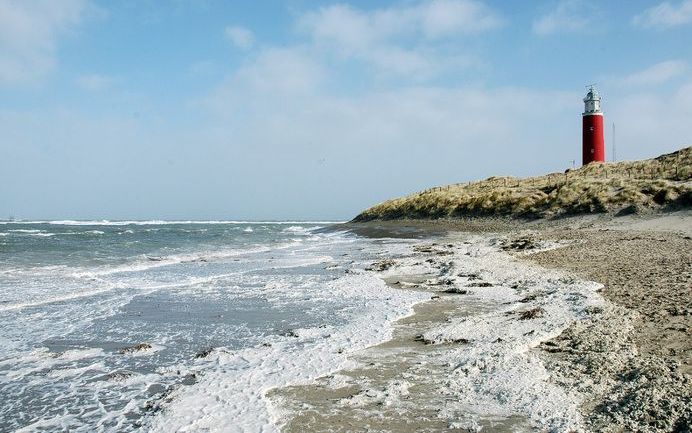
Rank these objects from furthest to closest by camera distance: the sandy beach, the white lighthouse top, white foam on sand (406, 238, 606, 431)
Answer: the white lighthouse top, white foam on sand (406, 238, 606, 431), the sandy beach

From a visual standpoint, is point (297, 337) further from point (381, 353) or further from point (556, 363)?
point (556, 363)

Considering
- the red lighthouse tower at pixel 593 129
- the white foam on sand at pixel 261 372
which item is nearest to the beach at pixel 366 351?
the white foam on sand at pixel 261 372

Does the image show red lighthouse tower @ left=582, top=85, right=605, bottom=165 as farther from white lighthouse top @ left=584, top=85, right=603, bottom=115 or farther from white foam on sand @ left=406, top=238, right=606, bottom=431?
white foam on sand @ left=406, top=238, right=606, bottom=431

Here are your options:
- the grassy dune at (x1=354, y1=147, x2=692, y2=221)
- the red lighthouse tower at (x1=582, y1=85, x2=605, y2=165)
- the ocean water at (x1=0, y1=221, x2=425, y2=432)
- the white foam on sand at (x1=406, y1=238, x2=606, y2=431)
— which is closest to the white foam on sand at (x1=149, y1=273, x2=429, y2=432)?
the ocean water at (x1=0, y1=221, x2=425, y2=432)

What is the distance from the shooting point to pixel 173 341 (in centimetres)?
834

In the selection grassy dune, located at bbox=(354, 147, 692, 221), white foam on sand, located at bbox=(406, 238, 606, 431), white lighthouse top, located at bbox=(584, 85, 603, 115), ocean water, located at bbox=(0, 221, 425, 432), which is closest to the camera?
white foam on sand, located at bbox=(406, 238, 606, 431)

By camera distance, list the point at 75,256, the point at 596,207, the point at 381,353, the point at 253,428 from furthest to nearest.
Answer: the point at 596,207 < the point at 75,256 < the point at 381,353 < the point at 253,428

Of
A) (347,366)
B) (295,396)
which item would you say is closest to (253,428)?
(295,396)

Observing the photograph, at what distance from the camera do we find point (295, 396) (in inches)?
A: 227

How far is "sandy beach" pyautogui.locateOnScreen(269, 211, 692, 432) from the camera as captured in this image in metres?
4.93

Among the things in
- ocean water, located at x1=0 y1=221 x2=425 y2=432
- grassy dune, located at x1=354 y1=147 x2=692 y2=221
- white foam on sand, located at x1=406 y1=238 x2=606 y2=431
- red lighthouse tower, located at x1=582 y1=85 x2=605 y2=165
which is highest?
red lighthouse tower, located at x1=582 y1=85 x2=605 y2=165

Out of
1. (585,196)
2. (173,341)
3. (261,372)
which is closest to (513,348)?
(261,372)

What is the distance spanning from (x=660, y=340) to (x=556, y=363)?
1479 millimetres

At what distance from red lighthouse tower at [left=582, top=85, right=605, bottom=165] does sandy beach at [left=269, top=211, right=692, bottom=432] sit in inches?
1794
